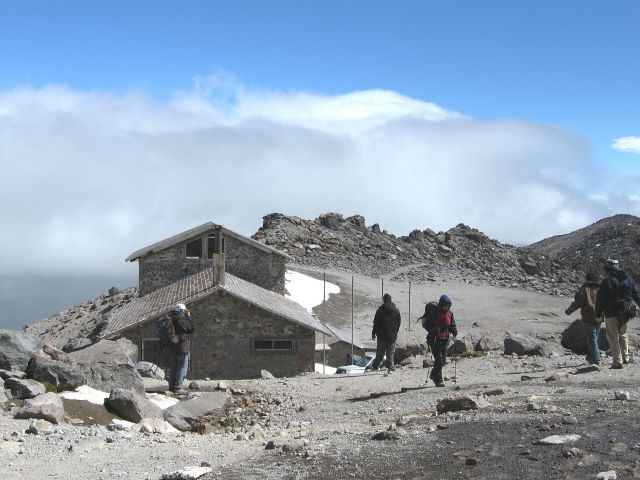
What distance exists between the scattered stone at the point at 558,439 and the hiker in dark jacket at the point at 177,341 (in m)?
8.48

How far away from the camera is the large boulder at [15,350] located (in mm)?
14320

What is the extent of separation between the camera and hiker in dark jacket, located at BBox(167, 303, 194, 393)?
16.0 m

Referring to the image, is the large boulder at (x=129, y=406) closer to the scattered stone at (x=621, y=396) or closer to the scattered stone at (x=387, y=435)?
the scattered stone at (x=387, y=435)

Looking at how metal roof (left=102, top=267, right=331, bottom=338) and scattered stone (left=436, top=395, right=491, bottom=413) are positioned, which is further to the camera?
metal roof (left=102, top=267, right=331, bottom=338)

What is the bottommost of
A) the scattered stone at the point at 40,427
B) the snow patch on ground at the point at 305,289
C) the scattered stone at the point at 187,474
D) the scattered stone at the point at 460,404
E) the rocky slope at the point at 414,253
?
the scattered stone at the point at 187,474

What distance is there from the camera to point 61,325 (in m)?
51.8

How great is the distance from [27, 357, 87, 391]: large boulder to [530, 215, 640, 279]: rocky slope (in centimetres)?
6549

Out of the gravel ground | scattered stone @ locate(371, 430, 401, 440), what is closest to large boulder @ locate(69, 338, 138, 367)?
the gravel ground

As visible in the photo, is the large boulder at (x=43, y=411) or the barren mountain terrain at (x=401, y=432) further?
the large boulder at (x=43, y=411)

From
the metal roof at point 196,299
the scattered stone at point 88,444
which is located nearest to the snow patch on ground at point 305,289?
the metal roof at point 196,299

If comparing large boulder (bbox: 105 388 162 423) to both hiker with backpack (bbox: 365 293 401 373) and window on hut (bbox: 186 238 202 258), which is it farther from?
window on hut (bbox: 186 238 202 258)

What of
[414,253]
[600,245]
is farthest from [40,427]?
[600,245]

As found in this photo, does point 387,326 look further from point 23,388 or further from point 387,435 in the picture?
point 387,435

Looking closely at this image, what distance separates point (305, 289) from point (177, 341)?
3606 cm
